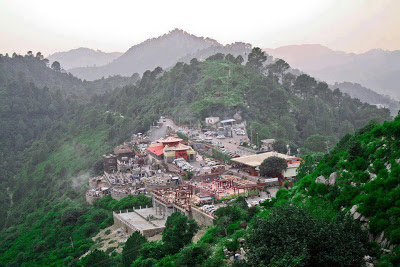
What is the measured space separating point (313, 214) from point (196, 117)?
32.8m

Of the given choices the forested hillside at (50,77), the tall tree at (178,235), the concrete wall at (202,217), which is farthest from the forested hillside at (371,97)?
the tall tree at (178,235)

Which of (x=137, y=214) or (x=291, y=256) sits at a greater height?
(x=291, y=256)

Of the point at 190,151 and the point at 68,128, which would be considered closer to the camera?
the point at 190,151

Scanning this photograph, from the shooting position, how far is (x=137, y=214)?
2288 cm

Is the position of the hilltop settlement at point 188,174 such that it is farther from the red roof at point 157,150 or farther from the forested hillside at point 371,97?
the forested hillside at point 371,97

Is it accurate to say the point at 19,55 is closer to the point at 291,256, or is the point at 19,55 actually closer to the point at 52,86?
the point at 52,86

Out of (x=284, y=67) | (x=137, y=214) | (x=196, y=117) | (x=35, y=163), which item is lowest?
(x=35, y=163)

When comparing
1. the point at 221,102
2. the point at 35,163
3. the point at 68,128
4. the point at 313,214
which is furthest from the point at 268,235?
the point at 68,128

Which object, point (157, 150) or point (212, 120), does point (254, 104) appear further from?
point (157, 150)

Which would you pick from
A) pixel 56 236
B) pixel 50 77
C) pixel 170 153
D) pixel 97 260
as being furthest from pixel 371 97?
pixel 97 260

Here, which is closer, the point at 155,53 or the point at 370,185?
the point at 370,185

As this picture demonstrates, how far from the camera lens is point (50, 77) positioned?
89.5m

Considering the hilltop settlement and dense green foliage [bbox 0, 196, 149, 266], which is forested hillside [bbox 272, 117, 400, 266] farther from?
dense green foliage [bbox 0, 196, 149, 266]

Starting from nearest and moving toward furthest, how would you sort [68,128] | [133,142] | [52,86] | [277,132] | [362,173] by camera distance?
1. [362,173]
2. [277,132]
3. [133,142]
4. [68,128]
5. [52,86]
